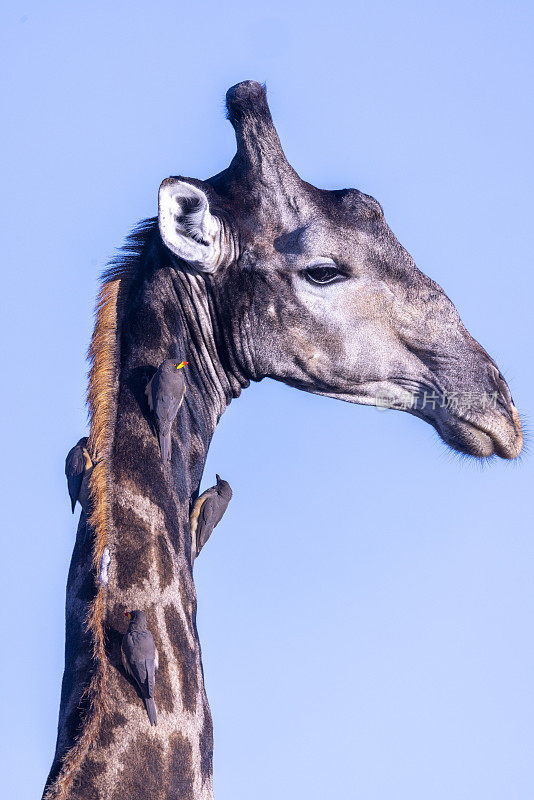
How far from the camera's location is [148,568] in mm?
7527

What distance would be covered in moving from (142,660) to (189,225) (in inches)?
135

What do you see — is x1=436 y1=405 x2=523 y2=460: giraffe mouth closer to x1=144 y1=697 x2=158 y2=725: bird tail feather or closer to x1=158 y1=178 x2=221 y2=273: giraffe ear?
x1=158 y1=178 x2=221 y2=273: giraffe ear

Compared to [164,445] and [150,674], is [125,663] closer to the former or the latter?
[150,674]

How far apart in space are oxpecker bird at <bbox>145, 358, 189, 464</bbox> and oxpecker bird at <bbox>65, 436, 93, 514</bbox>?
1.88 feet

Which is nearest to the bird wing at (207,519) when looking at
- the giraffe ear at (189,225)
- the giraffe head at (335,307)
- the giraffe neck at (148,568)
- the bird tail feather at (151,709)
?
the giraffe neck at (148,568)

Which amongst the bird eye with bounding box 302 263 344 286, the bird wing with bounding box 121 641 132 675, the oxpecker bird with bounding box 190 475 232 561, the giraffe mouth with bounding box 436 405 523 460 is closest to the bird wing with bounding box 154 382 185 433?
the oxpecker bird with bounding box 190 475 232 561

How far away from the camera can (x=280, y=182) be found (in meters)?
9.01

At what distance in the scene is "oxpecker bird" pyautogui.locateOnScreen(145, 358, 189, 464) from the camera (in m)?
7.88

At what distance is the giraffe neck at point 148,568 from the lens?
697cm

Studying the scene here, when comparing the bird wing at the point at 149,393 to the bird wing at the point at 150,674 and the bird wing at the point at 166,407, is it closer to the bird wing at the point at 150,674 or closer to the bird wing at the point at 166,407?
the bird wing at the point at 166,407

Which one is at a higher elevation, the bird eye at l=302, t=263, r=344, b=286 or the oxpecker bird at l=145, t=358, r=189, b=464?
the bird eye at l=302, t=263, r=344, b=286

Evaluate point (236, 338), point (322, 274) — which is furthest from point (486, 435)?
point (236, 338)

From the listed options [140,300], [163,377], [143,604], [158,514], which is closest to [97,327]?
[140,300]

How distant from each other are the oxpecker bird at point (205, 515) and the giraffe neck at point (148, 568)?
0.37ft
